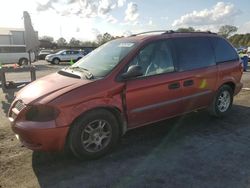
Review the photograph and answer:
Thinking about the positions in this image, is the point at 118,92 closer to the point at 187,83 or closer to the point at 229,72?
the point at 187,83

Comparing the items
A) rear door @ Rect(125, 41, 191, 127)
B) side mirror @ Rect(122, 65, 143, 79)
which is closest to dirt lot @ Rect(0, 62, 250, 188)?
rear door @ Rect(125, 41, 191, 127)

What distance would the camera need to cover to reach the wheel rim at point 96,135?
166 inches

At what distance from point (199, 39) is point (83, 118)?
3090mm

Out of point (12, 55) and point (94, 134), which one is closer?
point (94, 134)

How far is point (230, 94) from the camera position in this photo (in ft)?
21.4

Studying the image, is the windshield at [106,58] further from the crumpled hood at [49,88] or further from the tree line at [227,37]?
the tree line at [227,37]

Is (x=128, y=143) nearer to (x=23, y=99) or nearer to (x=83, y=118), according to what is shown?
(x=83, y=118)

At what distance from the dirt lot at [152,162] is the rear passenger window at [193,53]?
4.02 ft

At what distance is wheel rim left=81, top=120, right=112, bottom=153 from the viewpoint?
13.8ft

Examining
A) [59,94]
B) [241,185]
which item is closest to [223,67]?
[241,185]

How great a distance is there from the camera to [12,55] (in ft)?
95.6

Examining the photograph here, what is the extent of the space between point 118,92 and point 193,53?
1.98 meters

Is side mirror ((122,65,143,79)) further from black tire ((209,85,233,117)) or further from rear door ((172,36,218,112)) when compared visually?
black tire ((209,85,233,117))

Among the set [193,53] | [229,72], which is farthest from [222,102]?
[193,53]
